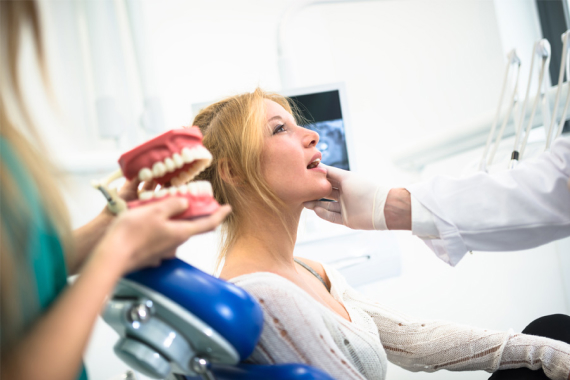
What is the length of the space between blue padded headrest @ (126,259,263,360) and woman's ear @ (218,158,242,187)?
57 centimetres

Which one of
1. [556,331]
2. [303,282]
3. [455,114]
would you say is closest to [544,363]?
[556,331]

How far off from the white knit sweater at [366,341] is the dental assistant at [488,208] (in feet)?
0.92

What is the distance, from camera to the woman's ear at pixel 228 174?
121cm

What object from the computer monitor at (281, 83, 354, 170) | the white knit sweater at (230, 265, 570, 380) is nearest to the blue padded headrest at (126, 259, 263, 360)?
the white knit sweater at (230, 265, 570, 380)

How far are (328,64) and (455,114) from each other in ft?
2.43

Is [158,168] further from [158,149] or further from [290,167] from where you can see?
[290,167]

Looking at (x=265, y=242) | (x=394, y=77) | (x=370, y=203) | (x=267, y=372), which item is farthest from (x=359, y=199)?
(x=394, y=77)

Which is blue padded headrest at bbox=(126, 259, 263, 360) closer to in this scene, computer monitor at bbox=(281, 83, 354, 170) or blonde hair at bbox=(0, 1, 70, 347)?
blonde hair at bbox=(0, 1, 70, 347)

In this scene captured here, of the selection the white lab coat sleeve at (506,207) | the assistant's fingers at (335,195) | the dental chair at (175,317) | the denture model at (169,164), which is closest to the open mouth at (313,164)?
the assistant's fingers at (335,195)

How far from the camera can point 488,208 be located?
41.0 inches

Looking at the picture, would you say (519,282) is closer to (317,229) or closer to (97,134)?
(317,229)

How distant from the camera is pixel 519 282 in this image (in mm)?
2129

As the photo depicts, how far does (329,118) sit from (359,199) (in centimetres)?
79

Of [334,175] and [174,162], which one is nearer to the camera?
[174,162]
